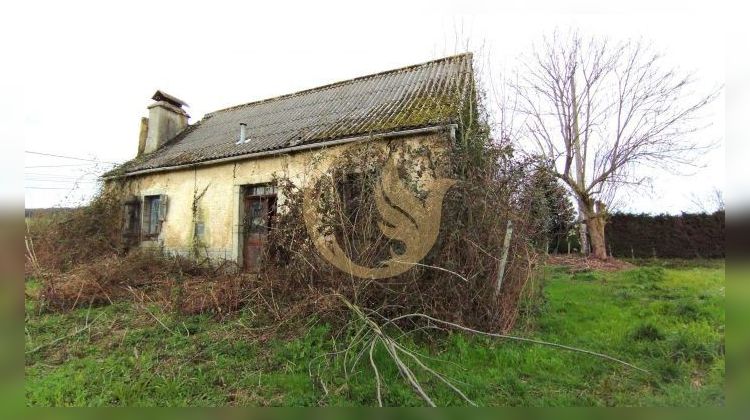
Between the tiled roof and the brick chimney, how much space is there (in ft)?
1.05

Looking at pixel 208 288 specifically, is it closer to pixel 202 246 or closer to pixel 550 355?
pixel 202 246

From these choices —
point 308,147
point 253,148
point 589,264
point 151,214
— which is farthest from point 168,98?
point 589,264

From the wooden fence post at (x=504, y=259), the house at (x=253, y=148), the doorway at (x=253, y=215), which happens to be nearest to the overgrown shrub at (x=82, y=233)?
the house at (x=253, y=148)

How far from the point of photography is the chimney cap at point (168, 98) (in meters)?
12.7

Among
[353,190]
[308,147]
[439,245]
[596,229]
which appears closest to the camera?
[439,245]

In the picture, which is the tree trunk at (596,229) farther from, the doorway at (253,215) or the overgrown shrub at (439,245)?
the doorway at (253,215)

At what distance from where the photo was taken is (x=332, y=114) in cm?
988

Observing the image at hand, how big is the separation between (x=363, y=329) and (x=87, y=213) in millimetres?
10962

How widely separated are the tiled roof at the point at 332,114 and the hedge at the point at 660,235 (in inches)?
467

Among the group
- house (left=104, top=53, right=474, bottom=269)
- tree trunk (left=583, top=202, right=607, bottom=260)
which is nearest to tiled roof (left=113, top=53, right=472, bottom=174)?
house (left=104, top=53, right=474, bottom=269)

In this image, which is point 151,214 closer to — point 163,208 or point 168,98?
point 163,208

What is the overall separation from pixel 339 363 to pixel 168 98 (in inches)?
527

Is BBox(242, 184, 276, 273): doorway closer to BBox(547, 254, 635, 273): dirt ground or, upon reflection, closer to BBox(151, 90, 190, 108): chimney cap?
BBox(151, 90, 190, 108): chimney cap

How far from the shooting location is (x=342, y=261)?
461cm
